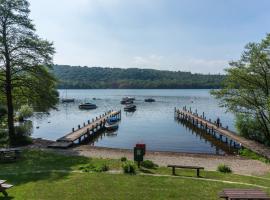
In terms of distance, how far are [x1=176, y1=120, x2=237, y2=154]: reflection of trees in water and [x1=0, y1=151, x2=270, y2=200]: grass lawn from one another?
25241 millimetres

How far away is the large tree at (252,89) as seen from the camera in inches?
1421

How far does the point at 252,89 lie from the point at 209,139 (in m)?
19.3

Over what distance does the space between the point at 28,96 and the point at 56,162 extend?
1165 cm

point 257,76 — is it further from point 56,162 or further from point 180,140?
point 56,162

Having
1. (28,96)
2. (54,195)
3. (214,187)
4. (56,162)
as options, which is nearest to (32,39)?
(28,96)

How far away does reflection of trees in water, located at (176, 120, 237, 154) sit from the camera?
4586 cm

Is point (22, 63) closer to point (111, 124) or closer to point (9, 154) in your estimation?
point (9, 154)

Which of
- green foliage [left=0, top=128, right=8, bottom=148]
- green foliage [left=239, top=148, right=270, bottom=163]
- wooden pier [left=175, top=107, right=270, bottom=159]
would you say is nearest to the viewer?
green foliage [left=239, top=148, right=270, bottom=163]

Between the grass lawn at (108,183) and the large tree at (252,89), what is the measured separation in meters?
18.8

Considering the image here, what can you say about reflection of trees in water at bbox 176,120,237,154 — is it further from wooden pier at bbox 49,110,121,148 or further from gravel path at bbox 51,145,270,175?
wooden pier at bbox 49,110,121,148

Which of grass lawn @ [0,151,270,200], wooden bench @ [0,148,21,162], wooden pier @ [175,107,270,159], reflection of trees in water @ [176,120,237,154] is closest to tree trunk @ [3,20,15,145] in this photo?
wooden bench @ [0,148,21,162]

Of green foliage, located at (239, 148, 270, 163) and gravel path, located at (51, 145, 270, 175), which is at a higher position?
gravel path, located at (51, 145, 270, 175)

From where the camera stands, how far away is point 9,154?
82.7ft

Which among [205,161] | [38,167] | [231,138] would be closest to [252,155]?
[205,161]
